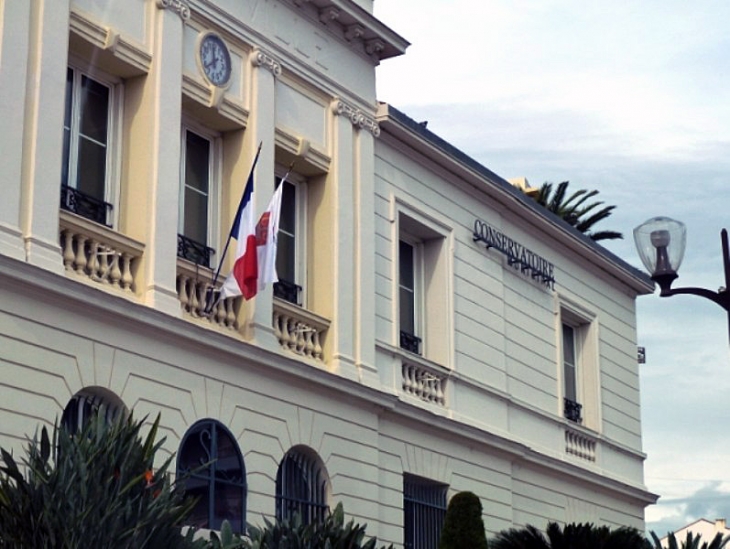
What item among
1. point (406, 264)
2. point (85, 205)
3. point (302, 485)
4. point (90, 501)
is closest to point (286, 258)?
point (302, 485)

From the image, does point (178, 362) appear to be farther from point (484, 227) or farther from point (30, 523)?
point (484, 227)

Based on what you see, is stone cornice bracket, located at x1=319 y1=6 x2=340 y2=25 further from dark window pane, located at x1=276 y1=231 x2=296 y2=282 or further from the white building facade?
dark window pane, located at x1=276 y1=231 x2=296 y2=282

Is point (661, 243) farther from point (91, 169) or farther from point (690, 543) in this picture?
point (91, 169)

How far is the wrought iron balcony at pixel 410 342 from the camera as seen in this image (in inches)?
913

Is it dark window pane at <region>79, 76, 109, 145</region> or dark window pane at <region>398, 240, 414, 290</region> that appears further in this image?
dark window pane at <region>398, 240, 414, 290</region>

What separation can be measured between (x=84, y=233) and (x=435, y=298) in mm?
8555

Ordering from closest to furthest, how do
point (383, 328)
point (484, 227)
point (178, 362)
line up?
point (178, 362)
point (383, 328)
point (484, 227)

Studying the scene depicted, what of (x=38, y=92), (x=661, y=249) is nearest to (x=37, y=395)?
(x=38, y=92)

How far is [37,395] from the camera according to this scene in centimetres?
1541

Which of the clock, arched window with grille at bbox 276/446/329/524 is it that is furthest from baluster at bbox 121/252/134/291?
arched window with grille at bbox 276/446/329/524

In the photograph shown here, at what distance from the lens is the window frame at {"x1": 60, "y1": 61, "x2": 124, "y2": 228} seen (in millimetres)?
17109

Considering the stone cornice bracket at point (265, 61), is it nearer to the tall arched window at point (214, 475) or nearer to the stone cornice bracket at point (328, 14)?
the stone cornice bracket at point (328, 14)

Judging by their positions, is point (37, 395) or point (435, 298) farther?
point (435, 298)

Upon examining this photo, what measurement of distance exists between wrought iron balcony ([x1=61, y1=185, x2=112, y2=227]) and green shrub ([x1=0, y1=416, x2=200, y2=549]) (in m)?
6.12
